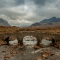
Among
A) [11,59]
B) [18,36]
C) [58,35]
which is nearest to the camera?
[11,59]

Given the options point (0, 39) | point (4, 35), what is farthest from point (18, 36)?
point (0, 39)

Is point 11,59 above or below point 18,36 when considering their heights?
below

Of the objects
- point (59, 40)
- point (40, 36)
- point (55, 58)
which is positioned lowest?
point (55, 58)

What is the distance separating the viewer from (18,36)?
37.7 metres

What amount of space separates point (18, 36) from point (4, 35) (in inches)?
382

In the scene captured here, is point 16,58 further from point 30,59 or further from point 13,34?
point 13,34

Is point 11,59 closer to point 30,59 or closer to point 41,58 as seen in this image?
point 30,59

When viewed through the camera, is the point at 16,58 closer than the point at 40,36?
Yes

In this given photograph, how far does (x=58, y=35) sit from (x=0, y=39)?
3630 cm

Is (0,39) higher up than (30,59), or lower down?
higher up

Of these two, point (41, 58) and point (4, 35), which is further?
point (4, 35)

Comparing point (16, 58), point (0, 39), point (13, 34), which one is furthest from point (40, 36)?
point (0, 39)

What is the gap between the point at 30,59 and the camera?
19688 millimetres

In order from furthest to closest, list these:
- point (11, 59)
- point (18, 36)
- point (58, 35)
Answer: point (18, 36)
point (58, 35)
point (11, 59)
